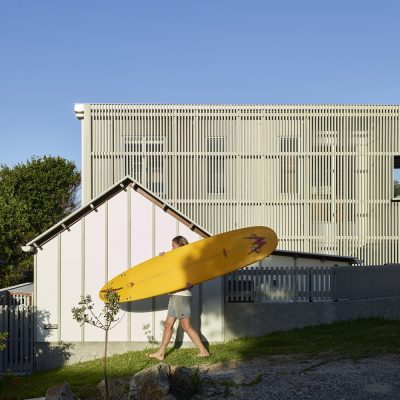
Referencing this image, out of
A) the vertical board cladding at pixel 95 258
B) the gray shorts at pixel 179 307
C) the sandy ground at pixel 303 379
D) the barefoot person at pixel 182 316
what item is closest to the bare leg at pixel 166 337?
the barefoot person at pixel 182 316

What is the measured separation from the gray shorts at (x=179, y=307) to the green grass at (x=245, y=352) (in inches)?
37.3

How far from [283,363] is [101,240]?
5586 millimetres

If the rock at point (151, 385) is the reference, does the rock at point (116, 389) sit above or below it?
below

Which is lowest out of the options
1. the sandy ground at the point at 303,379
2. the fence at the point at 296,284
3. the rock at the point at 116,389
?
the sandy ground at the point at 303,379

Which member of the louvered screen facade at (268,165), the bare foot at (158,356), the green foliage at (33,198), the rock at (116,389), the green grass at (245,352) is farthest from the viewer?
the louvered screen facade at (268,165)

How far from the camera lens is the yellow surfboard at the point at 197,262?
37.1 ft

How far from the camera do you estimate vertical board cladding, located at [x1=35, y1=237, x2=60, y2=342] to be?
13.0m

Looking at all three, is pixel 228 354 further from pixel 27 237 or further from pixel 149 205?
pixel 27 237

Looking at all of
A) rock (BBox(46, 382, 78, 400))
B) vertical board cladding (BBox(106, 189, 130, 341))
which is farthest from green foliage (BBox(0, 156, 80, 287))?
rock (BBox(46, 382, 78, 400))

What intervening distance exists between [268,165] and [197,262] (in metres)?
22.9

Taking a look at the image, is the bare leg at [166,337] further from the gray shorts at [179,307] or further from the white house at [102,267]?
the white house at [102,267]

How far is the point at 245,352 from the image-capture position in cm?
1130

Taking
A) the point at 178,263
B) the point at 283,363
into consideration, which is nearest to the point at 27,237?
the point at 178,263

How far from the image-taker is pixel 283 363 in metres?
9.91
